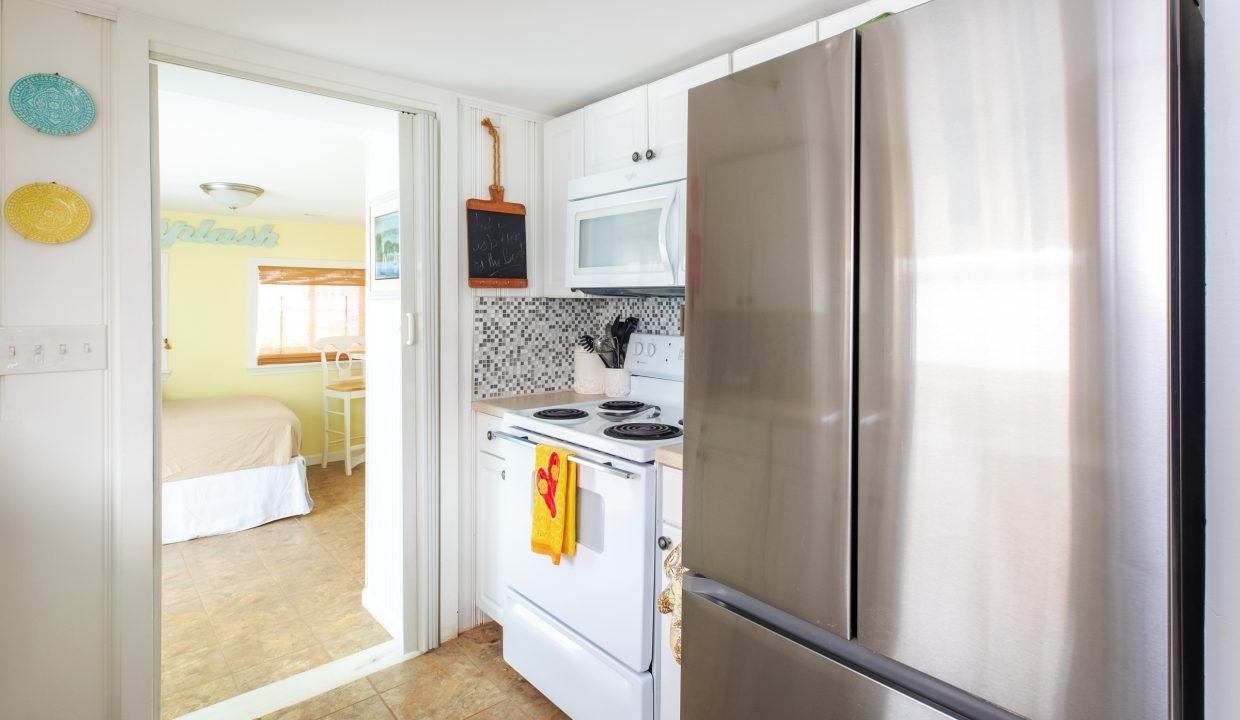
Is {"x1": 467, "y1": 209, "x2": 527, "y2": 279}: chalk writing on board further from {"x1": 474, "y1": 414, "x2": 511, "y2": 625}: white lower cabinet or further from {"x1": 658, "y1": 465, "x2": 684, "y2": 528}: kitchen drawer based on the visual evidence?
{"x1": 658, "y1": 465, "x2": 684, "y2": 528}: kitchen drawer

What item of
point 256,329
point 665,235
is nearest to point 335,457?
point 256,329

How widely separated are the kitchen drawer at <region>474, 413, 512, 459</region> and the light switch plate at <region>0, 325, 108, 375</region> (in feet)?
4.00

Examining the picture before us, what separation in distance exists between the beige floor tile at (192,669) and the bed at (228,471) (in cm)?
162

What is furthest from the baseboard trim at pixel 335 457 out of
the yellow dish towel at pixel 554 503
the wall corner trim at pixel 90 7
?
the wall corner trim at pixel 90 7

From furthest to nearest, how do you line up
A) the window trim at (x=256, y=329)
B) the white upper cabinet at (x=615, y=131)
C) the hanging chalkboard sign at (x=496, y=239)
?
the window trim at (x=256, y=329) < the hanging chalkboard sign at (x=496, y=239) < the white upper cabinet at (x=615, y=131)

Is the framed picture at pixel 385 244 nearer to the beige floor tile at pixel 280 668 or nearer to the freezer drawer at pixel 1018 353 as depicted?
the beige floor tile at pixel 280 668

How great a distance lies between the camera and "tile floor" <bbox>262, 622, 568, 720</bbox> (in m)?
2.10

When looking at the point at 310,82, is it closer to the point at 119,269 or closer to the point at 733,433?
the point at 119,269

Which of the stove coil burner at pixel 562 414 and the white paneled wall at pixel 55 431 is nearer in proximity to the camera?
the white paneled wall at pixel 55 431

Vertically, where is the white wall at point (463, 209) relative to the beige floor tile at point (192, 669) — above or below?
above

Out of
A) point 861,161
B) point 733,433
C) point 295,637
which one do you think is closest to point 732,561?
point 733,433

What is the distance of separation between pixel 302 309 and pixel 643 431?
15.7 feet

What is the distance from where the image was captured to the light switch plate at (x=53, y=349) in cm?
168

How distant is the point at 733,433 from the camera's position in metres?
1.20
